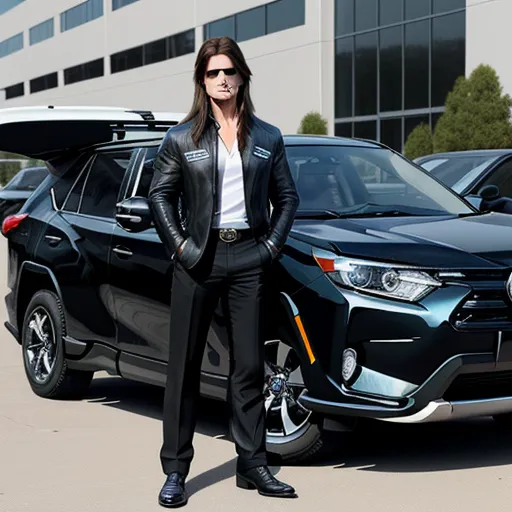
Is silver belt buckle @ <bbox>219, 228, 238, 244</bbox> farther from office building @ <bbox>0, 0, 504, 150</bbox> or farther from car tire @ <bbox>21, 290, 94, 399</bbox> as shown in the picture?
office building @ <bbox>0, 0, 504, 150</bbox>

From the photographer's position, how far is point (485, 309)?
5656mm

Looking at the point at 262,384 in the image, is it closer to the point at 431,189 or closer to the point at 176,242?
the point at 176,242

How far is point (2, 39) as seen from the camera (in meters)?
91.6

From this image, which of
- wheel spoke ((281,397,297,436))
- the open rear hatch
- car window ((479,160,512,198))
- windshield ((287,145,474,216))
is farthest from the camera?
car window ((479,160,512,198))

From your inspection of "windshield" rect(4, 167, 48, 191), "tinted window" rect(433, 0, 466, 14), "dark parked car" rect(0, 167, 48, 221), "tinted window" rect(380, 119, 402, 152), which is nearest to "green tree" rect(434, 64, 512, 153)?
"tinted window" rect(433, 0, 466, 14)

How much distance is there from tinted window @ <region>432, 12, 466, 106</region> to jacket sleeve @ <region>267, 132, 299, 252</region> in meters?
32.4

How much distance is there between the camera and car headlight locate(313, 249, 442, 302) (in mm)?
Result: 5664

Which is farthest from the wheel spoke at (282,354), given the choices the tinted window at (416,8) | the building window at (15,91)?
the building window at (15,91)

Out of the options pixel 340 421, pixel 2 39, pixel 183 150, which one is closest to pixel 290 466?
pixel 340 421

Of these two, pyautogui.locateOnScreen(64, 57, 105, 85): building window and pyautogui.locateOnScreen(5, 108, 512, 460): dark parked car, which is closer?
pyautogui.locateOnScreen(5, 108, 512, 460): dark parked car

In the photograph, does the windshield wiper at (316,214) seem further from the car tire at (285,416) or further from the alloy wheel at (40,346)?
the alloy wheel at (40,346)

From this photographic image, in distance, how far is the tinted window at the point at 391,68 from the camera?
131ft

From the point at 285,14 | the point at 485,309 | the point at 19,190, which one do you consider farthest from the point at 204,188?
A: the point at 285,14

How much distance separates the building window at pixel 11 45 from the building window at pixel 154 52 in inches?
849
